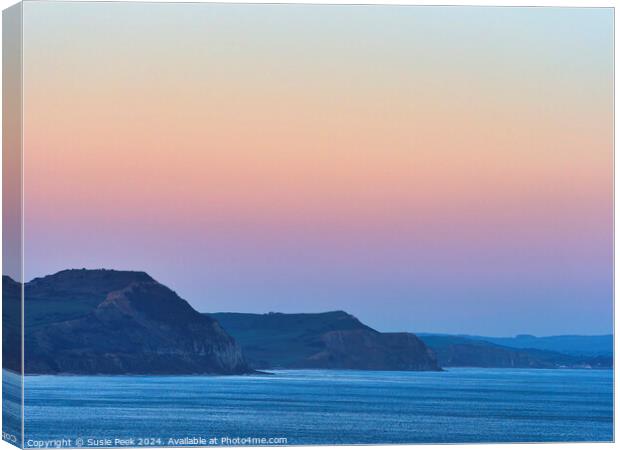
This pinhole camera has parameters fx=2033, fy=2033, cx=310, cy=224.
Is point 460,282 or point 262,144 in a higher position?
point 262,144

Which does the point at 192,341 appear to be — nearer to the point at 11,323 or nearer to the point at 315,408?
the point at 315,408

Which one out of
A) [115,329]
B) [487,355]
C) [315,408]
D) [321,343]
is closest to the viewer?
[115,329]

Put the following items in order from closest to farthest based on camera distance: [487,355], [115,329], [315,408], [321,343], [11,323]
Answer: [11,323] < [115,329] < [315,408] < [321,343] < [487,355]

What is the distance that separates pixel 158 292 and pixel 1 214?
3418mm

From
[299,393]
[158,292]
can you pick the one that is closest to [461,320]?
[299,393]

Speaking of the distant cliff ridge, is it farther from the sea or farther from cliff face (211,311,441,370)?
the sea

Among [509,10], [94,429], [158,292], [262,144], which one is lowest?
[94,429]

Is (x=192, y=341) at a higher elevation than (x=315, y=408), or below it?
higher

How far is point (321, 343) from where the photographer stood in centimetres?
4044

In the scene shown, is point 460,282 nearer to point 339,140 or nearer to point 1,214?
point 339,140

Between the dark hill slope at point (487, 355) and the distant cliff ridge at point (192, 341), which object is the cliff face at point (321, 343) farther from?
the dark hill slope at point (487, 355)

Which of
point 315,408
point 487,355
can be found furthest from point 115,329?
point 487,355

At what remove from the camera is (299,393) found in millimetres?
40188

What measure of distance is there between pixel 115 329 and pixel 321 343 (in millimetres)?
4102
